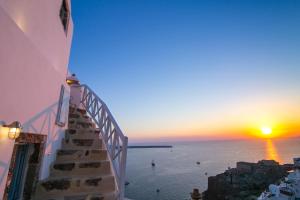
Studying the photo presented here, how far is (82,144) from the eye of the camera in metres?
6.05

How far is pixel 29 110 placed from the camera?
3619 millimetres

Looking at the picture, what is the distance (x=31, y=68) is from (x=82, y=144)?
3.25m

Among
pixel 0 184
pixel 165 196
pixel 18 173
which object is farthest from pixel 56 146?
pixel 165 196

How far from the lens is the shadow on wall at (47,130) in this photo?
12.8 ft

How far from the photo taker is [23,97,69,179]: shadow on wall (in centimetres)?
389

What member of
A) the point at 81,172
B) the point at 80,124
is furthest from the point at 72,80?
the point at 81,172

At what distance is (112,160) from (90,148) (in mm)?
1145

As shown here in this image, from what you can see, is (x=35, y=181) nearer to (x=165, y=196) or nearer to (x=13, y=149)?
(x=13, y=149)

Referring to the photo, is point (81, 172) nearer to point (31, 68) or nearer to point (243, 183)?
point (31, 68)

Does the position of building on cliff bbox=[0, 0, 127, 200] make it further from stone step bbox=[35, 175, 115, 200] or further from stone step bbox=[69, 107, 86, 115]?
stone step bbox=[69, 107, 86, 115]

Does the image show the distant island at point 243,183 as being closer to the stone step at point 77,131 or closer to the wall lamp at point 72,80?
the stone step at point 77,131

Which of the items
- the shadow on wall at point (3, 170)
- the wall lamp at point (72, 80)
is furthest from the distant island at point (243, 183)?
the shadow on wall at point (3, 170)

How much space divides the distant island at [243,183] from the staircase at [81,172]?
26749 mm

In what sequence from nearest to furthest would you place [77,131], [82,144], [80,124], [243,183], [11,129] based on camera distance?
[11,129], [82,144], [77,131], [80,124], [243,183]
